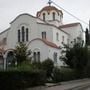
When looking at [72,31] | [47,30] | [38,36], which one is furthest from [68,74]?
[72,31]

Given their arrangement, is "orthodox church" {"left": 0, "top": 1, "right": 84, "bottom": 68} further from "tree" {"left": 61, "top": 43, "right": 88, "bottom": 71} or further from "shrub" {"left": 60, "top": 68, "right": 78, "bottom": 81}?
"shrub" {"left": 60, "top": 68, "right": 78, "bottom": 81}

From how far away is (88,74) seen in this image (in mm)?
58250

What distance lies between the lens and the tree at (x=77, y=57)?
5409 centimetres

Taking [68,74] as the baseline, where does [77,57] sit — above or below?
above

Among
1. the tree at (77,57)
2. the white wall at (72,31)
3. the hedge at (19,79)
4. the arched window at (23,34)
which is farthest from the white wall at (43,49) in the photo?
the hedge at (19,79)

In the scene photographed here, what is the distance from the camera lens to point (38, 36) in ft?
239

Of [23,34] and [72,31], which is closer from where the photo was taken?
[23,34]

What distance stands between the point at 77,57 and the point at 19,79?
2653 cm

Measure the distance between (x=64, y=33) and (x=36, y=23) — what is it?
9.37m

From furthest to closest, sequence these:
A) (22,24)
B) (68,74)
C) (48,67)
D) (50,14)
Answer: (50,14)
(22,24)
(68,74)
(48,67)

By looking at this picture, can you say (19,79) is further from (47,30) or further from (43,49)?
(47,30)

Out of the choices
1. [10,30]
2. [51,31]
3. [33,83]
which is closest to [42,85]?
[33,83]

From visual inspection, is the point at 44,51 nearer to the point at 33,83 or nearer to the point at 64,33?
the point at 64,33

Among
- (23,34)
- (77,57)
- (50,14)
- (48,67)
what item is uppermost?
(50,14)
